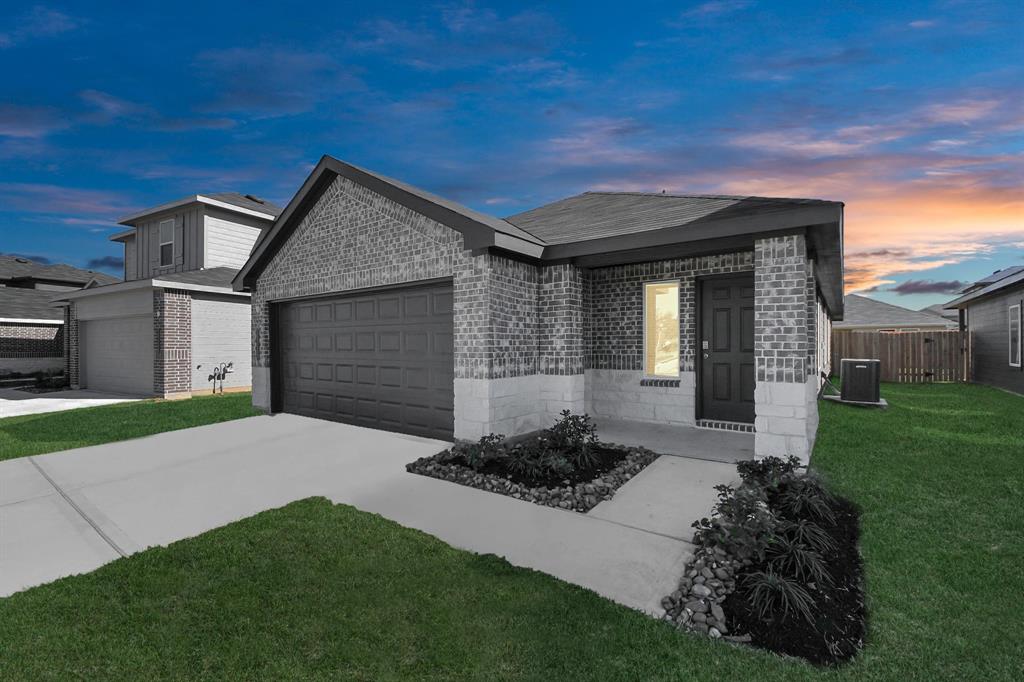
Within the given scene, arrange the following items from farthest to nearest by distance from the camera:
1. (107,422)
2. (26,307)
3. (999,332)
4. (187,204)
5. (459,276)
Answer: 1. (26,307)
2. (187,204)
3. (999,332)
4. (107,422)
5. (459,276)

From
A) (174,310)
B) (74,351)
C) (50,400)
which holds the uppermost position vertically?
(174,310)

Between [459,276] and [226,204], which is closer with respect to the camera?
[459,276]

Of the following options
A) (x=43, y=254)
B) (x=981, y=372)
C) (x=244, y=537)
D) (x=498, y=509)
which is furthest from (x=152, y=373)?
(x=43, y=254)

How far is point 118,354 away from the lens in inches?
627

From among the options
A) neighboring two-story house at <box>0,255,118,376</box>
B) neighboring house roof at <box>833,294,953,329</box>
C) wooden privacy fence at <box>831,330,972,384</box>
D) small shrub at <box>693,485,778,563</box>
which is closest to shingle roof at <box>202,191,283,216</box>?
neighboring two-story house at <box>0,255,118,376</box>

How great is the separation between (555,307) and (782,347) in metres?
3.60

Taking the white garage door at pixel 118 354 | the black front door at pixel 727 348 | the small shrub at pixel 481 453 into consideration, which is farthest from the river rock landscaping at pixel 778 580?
the white garage door at pixel 118 354

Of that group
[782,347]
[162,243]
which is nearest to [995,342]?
[782,347]

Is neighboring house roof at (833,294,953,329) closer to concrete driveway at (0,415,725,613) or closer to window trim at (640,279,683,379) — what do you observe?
window trim at (640,279,683,379)

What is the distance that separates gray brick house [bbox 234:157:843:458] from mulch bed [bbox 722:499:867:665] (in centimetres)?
289

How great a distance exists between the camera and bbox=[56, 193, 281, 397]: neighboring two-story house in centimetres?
1402

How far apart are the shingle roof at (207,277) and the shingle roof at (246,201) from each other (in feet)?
8.71

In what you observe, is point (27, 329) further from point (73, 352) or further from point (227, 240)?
point (227, 240)

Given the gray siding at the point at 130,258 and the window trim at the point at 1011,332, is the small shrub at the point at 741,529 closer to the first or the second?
the window trim at the point at 1011,332
